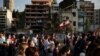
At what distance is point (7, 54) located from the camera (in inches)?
722

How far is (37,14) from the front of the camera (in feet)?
645

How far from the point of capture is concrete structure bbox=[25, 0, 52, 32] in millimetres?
191375

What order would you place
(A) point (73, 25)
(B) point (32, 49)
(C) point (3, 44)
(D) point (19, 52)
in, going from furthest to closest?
(A) point (73, 25) → (C) point (3, 44) → (D) point (19, 52) → (B) point (32, 49)

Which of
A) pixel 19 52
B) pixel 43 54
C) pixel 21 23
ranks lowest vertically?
pixel 21 23

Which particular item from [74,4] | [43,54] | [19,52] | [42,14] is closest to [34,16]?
[42,14]

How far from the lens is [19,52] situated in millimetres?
10805

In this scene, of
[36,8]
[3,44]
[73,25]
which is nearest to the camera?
[3,44]

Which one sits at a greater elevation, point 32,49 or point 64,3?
point 32,49

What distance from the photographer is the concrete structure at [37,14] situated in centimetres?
19138

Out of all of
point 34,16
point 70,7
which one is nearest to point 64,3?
point 70,7

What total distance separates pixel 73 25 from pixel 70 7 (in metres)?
11.9

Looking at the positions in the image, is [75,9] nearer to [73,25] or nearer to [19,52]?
[73,25]

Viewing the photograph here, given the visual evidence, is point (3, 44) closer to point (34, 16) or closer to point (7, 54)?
point (7, 54)

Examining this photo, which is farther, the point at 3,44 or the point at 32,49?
the point at 3,44
